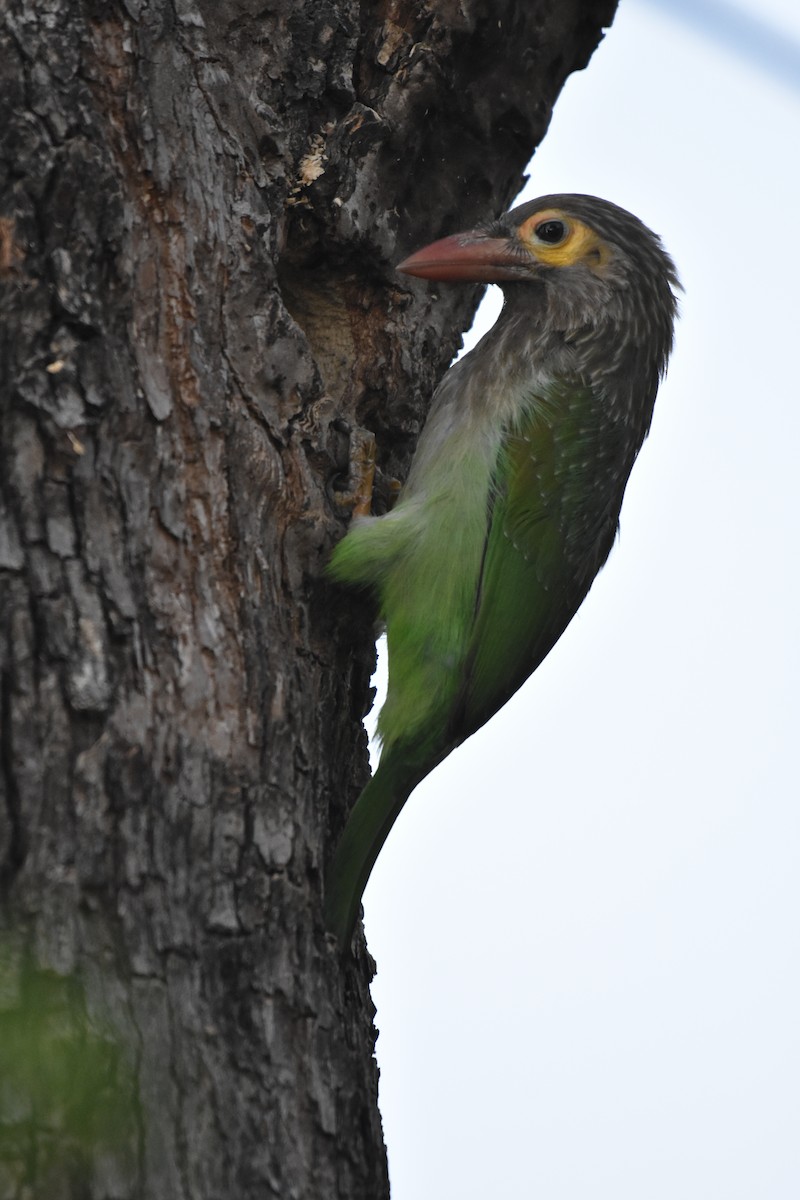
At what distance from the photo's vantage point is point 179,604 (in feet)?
8.70

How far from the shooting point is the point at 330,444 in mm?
3404

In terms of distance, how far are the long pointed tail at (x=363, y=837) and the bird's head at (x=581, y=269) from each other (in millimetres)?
1550

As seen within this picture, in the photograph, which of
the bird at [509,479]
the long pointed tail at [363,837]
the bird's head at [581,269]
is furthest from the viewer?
the bird's head at [581,269]

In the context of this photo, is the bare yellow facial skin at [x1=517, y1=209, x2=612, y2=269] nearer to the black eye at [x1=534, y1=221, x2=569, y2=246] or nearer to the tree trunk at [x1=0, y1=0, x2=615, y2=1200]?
the black eye at [x1=534, y1=221, x2=569, y2=246]

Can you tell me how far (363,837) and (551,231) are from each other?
7.01 feet

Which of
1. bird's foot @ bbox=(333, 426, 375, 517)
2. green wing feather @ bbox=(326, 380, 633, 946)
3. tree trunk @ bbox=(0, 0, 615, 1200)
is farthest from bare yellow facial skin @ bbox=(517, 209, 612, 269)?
bird's foot @ bbox=(333, 426, 375, 517)

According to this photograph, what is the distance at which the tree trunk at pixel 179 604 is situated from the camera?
2301 mm

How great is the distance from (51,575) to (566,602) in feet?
Result: 6.42

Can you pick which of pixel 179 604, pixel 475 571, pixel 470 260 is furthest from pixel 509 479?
pixel 179 604

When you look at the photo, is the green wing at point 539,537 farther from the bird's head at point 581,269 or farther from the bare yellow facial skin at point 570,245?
the bare yellow facial skin at point 570,245

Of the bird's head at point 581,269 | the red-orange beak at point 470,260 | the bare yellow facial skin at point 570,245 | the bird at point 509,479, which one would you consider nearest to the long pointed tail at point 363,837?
the bird at point 509,479

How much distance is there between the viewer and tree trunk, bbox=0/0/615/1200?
2.30 m

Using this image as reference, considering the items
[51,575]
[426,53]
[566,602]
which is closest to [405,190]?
[426,53]

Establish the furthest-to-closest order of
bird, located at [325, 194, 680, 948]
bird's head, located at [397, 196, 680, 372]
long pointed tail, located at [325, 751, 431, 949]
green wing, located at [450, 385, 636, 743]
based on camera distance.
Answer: bird's head, located at [397, 196, 680, 372], green wing, located at [450, 385, 636, 743], bird, located at [325, 194, 680, 948], long pointed tail, located at [325, 751, 431, 949]
